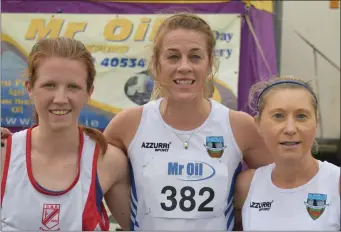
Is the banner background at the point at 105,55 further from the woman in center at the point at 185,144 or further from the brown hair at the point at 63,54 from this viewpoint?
the brown hair at the point at 63,54

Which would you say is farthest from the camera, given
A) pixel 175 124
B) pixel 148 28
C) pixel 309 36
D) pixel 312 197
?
pixel 309 36

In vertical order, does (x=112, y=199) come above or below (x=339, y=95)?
below

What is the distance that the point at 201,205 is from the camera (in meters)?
2.38

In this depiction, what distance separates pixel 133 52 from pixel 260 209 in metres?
3.96

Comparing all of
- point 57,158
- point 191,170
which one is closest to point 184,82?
point 191,170

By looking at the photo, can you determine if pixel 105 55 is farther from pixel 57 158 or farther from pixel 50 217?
pixel 50 217

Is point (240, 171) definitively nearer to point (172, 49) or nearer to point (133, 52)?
point (172, 49)

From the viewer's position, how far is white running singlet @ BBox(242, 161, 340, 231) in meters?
2.07

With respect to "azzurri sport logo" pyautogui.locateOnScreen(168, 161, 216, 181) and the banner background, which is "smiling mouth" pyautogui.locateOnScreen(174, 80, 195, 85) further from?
the banner background

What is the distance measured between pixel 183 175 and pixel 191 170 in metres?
0.04

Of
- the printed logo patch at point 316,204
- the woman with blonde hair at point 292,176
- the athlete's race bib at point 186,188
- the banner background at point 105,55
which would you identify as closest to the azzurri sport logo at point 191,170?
the athlete's race bib at point 186,188

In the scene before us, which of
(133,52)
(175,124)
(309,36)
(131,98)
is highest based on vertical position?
(309,36)

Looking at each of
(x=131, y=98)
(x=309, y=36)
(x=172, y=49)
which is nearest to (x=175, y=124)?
(x=172, y=49)

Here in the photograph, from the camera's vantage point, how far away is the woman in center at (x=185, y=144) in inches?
94.2
